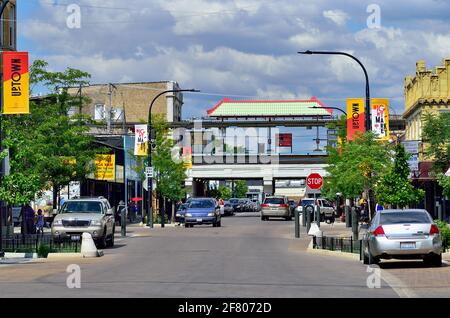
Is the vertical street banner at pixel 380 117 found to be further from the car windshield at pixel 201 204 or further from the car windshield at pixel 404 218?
the car windshield at pixel 404 218

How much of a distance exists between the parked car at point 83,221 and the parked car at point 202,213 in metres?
20.2

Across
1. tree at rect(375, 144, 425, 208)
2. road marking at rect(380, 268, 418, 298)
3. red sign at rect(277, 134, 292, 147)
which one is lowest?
road marking at rect(380, 268, 418, 298)

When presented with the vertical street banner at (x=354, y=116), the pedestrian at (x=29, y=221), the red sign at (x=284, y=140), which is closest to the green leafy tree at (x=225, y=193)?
the red sign at (x=284, y=140)

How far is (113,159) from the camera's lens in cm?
6525

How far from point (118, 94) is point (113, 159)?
50.0 meters

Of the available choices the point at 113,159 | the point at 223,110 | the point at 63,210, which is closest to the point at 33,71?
the point at 63,210

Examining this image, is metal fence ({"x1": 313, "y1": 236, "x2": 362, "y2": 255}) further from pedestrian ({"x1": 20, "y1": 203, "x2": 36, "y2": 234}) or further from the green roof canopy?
the green roof canopy

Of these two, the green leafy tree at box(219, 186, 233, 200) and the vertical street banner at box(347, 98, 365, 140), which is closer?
the vertical street banner at box(347, 98, 365, 140)

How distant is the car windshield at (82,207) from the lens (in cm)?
3575

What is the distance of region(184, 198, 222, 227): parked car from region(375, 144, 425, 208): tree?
21373 millimetres

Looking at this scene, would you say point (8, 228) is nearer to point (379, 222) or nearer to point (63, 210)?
point (63, 210)

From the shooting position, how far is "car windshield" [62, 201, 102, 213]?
35.8 metres

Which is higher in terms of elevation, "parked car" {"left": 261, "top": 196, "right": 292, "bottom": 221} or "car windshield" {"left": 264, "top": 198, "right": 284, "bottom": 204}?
"car windshield" {"left": 264, "top": 198, "right": 284, "bottom": 204}

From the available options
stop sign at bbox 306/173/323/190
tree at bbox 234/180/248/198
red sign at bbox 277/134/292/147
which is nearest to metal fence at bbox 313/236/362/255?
stop sign at bbox 306/173/323/190
